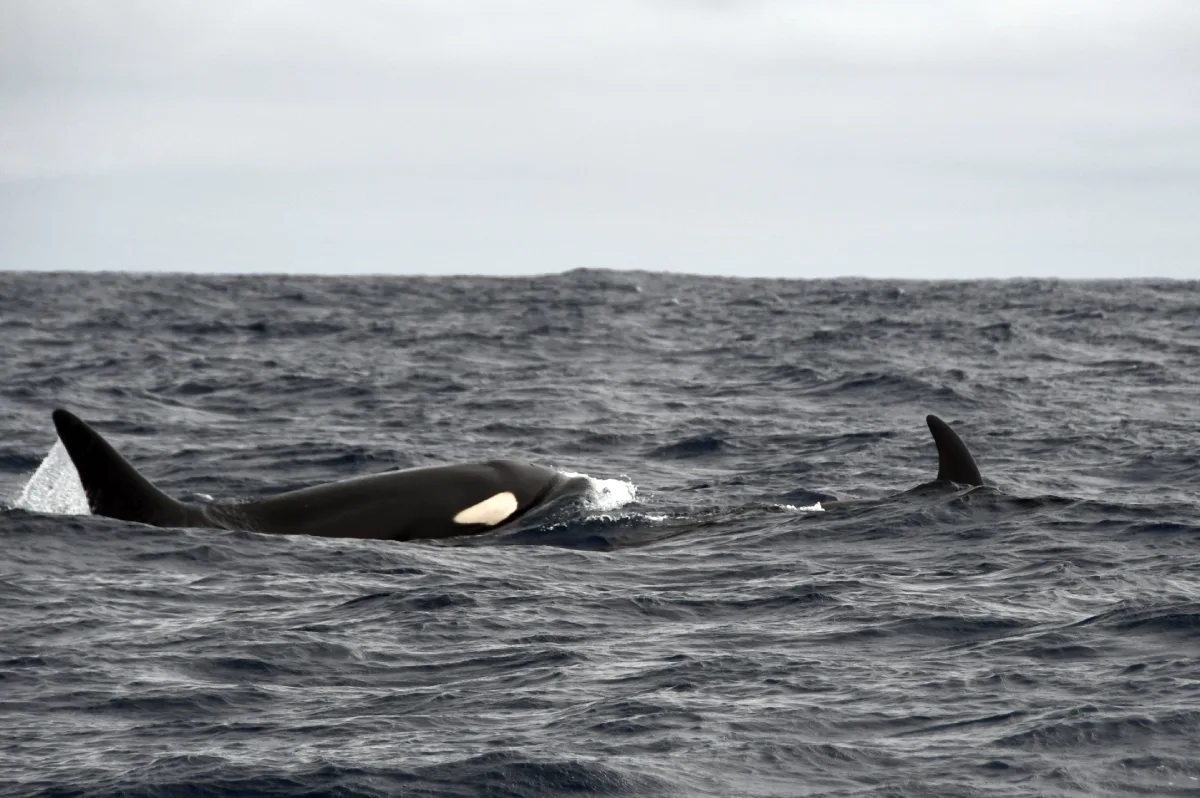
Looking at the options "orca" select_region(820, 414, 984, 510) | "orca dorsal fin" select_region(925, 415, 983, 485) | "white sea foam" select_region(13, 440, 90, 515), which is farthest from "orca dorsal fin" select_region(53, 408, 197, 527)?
"orca dorsal fin" select_region(925, 415, 983, 485)

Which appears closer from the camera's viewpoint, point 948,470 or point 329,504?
point 329,504

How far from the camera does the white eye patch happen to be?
44.4 feet

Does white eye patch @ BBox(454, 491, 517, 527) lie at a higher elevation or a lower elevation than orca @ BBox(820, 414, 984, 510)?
lower

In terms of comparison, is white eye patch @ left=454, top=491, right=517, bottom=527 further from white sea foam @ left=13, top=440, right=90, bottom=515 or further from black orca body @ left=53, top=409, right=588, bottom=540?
white sea foam @ left=13, top=440, right=90, bottom=515

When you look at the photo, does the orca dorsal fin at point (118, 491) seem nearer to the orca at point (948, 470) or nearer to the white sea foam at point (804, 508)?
the white sea foam at point (804, 508)

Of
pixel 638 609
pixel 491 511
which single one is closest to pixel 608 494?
pixel 491 511

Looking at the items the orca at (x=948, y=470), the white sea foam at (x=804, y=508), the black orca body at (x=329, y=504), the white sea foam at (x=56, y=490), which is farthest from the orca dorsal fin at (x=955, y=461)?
the white sea foam at (x=56, y=490)

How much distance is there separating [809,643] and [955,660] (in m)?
0.90

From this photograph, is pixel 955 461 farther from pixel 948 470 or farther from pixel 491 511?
pixel 491 511

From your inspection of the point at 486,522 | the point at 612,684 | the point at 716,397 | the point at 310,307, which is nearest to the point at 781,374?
the point at 716,397

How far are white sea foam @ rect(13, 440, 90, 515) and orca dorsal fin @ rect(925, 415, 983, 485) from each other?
7.32 metres

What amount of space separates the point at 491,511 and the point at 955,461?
416 centimetres

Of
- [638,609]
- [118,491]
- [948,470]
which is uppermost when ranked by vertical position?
[948,470]

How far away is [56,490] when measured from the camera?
1371cm
